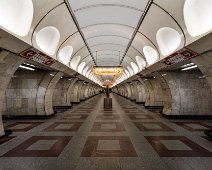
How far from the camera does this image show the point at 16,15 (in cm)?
551

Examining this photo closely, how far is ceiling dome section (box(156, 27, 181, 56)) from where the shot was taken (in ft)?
24.8

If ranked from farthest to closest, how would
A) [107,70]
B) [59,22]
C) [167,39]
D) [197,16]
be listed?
[107,70] < [167,39] < [59,22] < [197,16]

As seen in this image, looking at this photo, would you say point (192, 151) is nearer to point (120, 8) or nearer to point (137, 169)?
point (137, 169)

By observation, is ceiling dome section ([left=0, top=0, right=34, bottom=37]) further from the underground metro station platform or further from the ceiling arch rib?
the ceiling arch rib

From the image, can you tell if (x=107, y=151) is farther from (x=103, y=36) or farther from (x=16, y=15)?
(x=103, y=36)

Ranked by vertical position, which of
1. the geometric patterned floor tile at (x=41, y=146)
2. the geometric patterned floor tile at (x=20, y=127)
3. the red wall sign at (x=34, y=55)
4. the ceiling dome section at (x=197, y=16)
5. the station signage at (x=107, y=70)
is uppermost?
the ceiling dome section at (x=197, y=16)

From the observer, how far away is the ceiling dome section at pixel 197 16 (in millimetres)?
5355

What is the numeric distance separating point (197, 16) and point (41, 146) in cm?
676

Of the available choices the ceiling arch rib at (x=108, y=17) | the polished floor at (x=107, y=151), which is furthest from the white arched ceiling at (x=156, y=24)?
the polished floor at (x=107, y=151)

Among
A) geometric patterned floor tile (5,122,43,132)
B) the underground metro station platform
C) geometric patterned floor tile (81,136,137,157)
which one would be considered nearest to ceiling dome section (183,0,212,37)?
the underground metro station platform

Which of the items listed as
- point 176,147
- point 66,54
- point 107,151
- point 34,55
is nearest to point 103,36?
point 66,54

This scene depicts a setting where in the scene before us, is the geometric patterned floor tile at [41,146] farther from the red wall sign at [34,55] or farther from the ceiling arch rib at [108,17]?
the ceiling arch rib at [108,17]

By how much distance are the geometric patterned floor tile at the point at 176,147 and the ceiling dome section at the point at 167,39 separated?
4.05 m

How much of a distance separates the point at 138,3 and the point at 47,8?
3.29 meters
